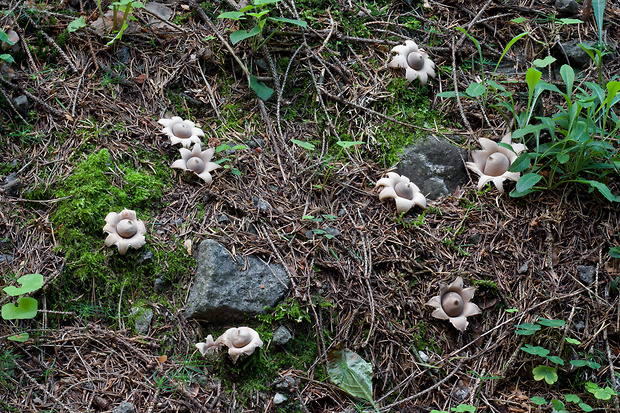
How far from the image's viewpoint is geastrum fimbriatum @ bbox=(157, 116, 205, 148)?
2.80m

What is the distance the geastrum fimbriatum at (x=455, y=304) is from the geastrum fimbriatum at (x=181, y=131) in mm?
1526

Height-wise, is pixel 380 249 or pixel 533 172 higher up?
pixel 533 172

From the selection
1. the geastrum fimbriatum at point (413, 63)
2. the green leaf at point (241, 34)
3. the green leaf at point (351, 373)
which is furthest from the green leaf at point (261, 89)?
the green leaf at point (351, 373)

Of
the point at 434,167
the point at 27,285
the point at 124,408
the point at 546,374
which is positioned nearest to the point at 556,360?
the point at 546,374

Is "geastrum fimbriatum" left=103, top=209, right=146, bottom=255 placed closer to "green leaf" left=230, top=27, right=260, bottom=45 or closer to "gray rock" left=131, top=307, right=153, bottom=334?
"gray rock" left=131, top=307, right=153, bottom=334

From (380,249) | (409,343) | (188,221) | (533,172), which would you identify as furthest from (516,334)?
(188,221)

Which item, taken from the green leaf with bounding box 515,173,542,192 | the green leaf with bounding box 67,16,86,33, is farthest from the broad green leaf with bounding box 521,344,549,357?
the green leaf with bounding box 67,16,86,33

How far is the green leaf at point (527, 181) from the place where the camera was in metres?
2.69

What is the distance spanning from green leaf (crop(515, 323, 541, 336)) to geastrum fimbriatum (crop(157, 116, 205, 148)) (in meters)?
1.90

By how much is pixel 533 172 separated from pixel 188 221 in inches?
74.4

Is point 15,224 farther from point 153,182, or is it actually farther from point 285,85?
point 285,85

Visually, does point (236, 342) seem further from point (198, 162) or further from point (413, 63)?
point (413, 63)

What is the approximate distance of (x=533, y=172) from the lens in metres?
2.83

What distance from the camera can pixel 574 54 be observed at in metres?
3.32
